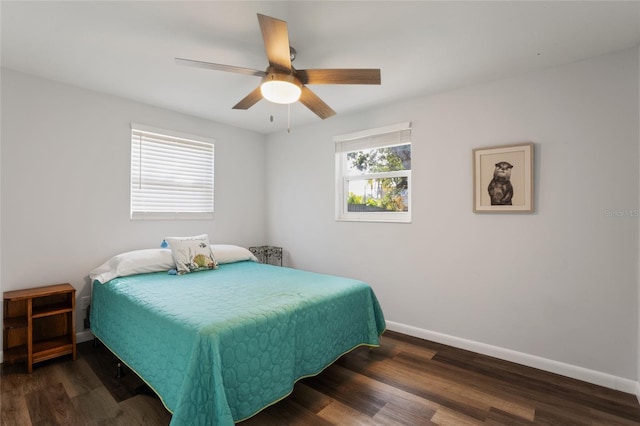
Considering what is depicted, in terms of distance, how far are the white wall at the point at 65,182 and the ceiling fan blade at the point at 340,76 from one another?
224 cm

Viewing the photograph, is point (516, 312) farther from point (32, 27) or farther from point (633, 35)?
point (32, 27)

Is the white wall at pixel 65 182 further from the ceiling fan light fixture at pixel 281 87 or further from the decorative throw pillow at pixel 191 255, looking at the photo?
the ceiling fan light fixture at pixel 281 87

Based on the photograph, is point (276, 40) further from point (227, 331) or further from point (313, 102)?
point (227, 331)

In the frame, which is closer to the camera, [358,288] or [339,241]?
[358,288]

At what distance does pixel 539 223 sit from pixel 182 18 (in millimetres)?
2999

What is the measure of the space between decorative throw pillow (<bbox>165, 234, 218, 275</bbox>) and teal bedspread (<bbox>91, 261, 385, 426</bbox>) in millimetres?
171

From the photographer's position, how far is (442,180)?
9.91 ft

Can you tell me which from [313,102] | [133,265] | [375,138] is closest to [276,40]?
[313,102]

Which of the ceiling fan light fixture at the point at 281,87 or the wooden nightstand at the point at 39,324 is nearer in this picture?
the ceiling fan light fixture at the point at 281,87

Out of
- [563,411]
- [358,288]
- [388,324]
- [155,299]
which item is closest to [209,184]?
[155,299]

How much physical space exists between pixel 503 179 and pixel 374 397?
2.04 meters

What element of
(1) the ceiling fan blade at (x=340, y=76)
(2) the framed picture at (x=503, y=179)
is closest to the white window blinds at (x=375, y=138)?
(2) the framed picture at (x=503, y=179)

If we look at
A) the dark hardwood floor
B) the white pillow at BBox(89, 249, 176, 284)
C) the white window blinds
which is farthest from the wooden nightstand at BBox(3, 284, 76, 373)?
the white window blinds

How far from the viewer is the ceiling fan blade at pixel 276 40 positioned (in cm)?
153
